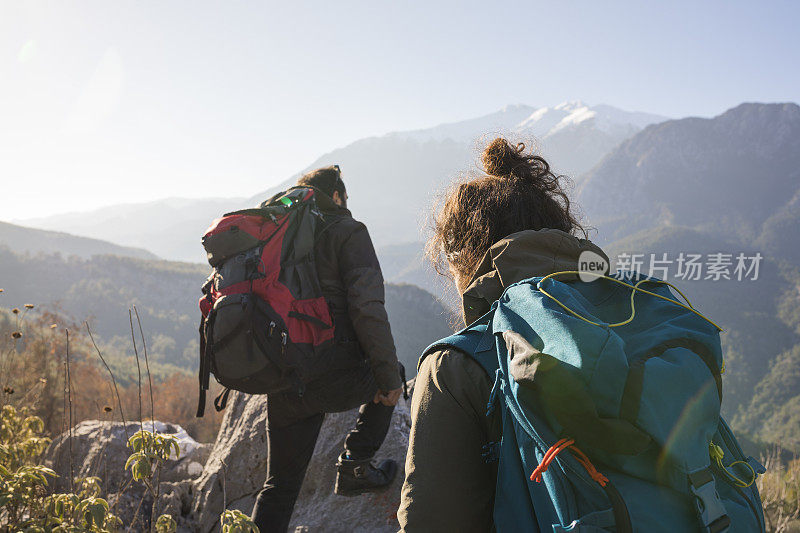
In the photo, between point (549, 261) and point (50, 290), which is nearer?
point (549, 261)

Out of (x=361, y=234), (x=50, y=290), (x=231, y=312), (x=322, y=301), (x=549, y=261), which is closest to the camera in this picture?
(x=549, y=261)

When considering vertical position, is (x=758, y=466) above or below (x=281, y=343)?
below

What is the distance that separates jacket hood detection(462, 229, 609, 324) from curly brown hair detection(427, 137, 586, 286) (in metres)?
0.21

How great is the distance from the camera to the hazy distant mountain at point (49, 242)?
213 feet

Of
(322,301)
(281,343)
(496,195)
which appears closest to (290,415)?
(281,343)

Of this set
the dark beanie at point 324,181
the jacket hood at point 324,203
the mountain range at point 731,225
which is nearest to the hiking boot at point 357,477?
the jacket hood at point 324,203

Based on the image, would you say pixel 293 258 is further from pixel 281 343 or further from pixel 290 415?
pixel 290 415

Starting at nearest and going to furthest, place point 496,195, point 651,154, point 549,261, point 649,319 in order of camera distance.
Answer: point 649,319
point 549,261
point 496,195
point 651,154

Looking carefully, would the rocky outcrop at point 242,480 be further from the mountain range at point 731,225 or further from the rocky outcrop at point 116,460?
the mountain range at point 731,225

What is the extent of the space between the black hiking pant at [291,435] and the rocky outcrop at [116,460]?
1750 millimetres

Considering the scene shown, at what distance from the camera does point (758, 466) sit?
113 cm

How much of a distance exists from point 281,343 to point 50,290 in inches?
2217

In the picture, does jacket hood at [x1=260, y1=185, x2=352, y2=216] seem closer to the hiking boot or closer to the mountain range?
the hiking boot

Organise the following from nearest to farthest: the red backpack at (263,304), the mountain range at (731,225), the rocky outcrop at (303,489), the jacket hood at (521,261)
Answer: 1. the jacket hood at (521,261)
2. the red backpack at (263,304)
3. the rocky outcrop at (303,489)
4. the mountain range at (731,225)
